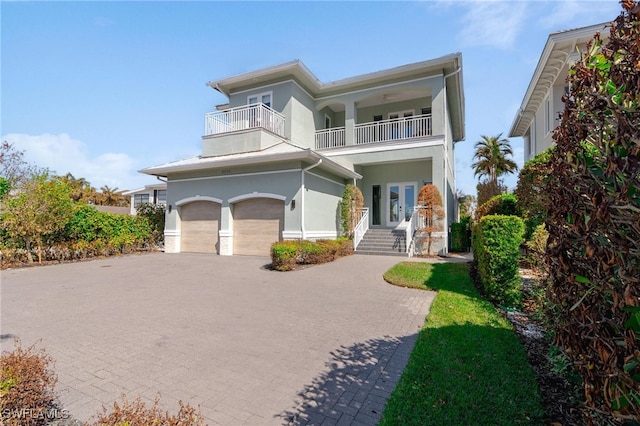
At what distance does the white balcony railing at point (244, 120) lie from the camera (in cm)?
1641

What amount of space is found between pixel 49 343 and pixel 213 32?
9.65 metres

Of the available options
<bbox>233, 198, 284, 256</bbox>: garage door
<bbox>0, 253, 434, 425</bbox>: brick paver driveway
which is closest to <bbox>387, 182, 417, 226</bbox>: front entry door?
<bbox>233, 198, 284, 256</bbox>: garage door

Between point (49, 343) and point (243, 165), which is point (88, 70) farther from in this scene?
point (49, 343)

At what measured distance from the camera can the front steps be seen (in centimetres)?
1427

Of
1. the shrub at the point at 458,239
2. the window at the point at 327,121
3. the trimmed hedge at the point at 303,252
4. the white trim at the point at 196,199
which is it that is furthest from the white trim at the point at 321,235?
the window at the point at 327,121

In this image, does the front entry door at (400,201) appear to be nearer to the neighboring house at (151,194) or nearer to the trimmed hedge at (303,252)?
the trimmed hedge at (303,252)

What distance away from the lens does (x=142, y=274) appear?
393 inches

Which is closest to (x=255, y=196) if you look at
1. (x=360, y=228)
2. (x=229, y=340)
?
(x=360, y=228)

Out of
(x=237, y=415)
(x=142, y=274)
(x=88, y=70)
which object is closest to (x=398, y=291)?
(x=237, y=415)

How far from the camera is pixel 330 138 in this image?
1870cm

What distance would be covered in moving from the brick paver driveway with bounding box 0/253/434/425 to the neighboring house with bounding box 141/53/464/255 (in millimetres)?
5604

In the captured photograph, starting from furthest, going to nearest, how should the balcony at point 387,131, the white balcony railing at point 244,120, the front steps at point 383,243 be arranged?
the white balcony railing at point 244,120 < the balcony at point 387,131 < the front steps at point 383,243

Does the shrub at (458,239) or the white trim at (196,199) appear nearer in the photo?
the white trim at (196,199)

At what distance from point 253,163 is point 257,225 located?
9.70 ft
